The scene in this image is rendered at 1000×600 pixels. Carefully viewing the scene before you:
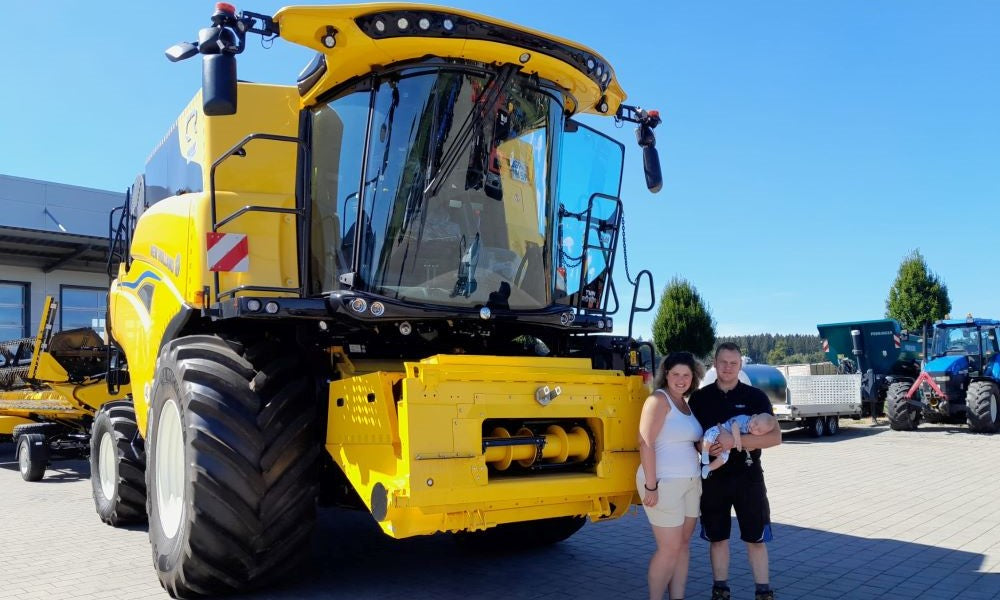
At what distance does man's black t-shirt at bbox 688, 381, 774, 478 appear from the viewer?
452 cm

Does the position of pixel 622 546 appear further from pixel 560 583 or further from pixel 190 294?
pixel 190 294

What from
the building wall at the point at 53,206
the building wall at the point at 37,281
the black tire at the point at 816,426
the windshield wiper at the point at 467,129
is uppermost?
the building wall at the point at 53,206

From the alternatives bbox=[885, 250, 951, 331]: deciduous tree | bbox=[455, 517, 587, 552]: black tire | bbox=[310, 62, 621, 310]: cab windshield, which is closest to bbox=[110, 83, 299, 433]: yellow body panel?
bbox=[310, 62, 621, 310]: cab windshield

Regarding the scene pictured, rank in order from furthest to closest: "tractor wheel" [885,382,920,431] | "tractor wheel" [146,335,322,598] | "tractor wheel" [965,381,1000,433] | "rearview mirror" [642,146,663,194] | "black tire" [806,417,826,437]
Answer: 1. "tractor wheel" [885,382,920,431]
2. "black tire" [806,417,826,437]
3. "tractor wheel" [965,381,1000,433]
4. "rearview mirror" [642,146,663,194]
5. "tractor wheel" [146,335,322,598]

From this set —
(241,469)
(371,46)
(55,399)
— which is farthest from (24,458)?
(371,46)

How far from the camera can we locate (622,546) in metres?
6.34

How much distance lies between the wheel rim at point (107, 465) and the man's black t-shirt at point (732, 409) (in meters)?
5.16

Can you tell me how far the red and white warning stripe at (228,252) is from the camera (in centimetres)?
474

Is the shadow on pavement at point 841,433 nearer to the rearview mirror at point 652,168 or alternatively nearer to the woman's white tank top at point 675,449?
the rearview mirror at point 652,168

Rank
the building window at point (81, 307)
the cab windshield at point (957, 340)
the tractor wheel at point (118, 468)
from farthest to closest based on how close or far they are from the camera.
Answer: the building window at point (81, 307)
the cab windshield at point (957, 340)
the tractor wheel at point (118, 468)

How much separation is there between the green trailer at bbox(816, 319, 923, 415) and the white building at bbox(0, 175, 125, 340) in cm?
1807

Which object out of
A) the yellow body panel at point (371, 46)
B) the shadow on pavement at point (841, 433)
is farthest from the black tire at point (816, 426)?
the yellow body panel at point (371, 46)

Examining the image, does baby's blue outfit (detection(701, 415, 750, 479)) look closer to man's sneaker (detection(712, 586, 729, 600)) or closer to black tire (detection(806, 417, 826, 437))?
man's sneaker (detection(712, 586, 729, 600))

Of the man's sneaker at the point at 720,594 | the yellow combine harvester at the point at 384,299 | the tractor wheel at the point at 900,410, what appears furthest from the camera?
the tractor wheel at the point at 900,410
